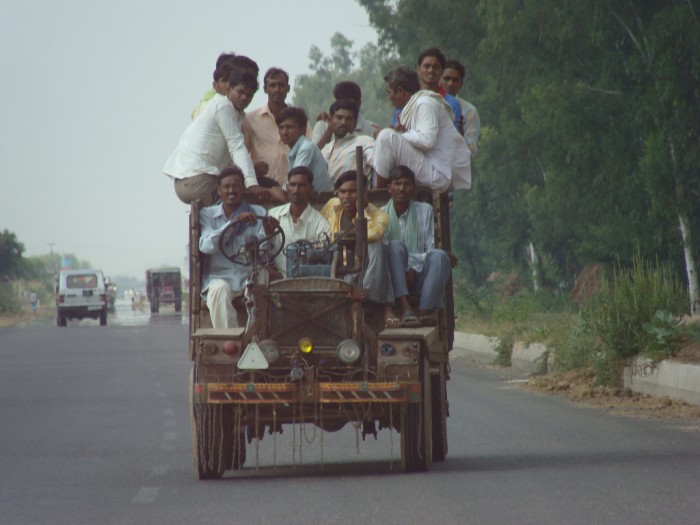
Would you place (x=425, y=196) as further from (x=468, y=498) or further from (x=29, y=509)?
(x=29, y=509)

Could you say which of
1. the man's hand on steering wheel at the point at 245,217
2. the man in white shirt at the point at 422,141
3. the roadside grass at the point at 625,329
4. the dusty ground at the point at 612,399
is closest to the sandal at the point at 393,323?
the man's hand on steering wheel at the point at 245,217

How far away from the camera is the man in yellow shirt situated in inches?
436

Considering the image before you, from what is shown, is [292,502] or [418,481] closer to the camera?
[292,502]

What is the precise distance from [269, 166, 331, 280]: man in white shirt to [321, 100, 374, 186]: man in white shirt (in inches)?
46.9

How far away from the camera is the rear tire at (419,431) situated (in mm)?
10641

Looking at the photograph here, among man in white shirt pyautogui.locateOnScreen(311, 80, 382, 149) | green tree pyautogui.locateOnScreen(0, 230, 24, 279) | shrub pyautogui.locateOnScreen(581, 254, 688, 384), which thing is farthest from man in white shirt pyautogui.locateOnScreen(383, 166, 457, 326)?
green tree pyautogui.locateOnScreen(0, 230, 24, 279)

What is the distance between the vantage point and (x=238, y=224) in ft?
37.6

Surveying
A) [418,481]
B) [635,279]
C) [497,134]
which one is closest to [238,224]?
[418,481]

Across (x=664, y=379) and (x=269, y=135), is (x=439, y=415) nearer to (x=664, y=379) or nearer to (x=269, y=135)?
(x=269, y=135)

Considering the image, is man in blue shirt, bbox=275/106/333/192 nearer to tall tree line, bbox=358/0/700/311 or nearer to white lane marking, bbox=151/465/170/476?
white lane marking, bbox=151/465/170/476

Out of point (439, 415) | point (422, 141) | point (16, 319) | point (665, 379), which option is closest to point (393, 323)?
point (439, 415)

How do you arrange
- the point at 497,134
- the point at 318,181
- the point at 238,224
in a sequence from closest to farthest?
the point at 238,224 → the point at 318,181 → the point at 497,134

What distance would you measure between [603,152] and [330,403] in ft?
80.1

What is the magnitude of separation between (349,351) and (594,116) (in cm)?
2439
